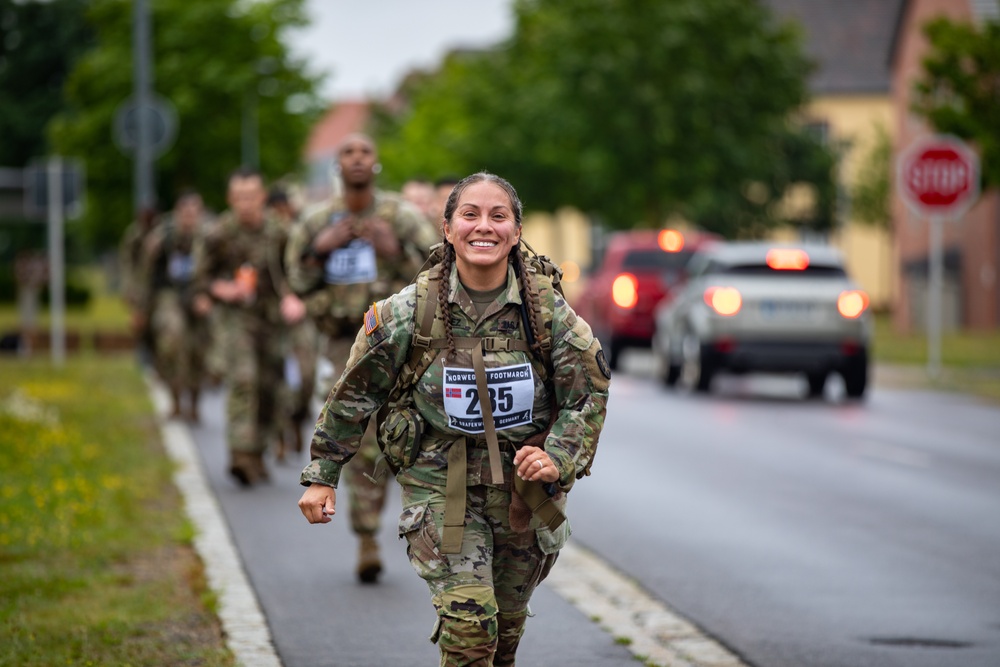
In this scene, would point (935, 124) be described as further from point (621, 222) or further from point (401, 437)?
point (621, 222)

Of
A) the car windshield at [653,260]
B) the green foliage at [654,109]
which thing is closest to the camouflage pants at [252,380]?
the car windshield at [653,260]

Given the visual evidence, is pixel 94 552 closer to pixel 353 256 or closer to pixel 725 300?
pixel 353 256

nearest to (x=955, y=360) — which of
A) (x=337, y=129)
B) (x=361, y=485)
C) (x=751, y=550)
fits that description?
(x=751, y=550)

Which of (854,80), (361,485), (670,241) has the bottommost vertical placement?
(361,485)

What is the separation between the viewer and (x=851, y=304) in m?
19.5

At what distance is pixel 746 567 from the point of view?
884 cm

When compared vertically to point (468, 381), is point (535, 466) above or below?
below

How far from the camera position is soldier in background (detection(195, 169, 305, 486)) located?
11547 millimetres

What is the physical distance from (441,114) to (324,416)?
72055 mm

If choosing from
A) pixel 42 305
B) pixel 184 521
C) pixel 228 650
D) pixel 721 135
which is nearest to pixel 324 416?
pixel 228 650

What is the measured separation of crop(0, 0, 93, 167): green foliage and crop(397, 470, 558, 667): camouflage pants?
202 feet

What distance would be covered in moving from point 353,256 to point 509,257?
3718 mm

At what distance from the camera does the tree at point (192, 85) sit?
5472cm

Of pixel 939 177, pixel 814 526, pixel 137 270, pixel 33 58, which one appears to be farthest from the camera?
pixel 33 58
